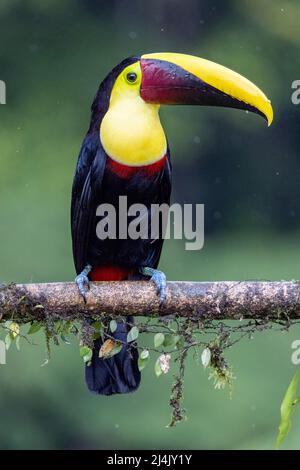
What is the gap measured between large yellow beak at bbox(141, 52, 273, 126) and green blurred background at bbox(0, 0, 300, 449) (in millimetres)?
3448

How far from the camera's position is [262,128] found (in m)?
10.6

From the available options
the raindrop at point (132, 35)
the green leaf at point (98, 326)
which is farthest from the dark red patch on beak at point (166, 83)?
the raindrop at point (132, 35)

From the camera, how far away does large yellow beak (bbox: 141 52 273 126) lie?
4.40 metres

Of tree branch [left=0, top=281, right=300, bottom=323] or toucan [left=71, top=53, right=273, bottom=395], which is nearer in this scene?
tree branch [left=0, top=281, right=300, bottom=323]

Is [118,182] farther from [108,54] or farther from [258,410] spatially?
[108,54]

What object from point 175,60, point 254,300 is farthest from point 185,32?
point 254,300

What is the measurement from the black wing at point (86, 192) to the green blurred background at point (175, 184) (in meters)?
3.25

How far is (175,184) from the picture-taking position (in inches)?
401

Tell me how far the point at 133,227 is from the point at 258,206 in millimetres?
6273

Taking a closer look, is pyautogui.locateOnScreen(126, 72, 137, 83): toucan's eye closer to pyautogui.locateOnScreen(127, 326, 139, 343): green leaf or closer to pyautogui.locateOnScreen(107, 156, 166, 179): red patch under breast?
pyautogui.locateOnScreen(107, 156, 166, 179): red patch under breast

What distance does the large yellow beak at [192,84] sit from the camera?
4398 mm

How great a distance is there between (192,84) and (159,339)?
1126 millimetres

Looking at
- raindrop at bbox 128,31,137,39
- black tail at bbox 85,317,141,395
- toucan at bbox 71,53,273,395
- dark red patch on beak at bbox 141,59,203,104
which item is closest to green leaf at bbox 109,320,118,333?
toucan at bbox 71,53,273,395

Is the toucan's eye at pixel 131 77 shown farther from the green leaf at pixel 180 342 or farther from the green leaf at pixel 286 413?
the green leaf at pixel 286 413
